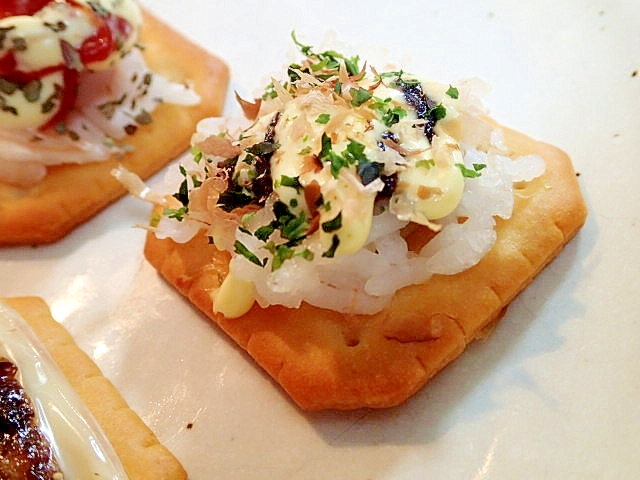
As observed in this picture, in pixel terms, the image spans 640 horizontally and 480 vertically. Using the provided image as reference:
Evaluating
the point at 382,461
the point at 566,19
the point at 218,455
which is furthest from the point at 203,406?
the point at 566,19

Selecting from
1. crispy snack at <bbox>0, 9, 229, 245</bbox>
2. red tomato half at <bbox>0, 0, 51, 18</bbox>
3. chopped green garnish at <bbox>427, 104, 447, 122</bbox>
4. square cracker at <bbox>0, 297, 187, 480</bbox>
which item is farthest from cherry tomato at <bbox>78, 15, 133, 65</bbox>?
chopped green garnish at <bbox>427, 104, 447, 122</bbox>

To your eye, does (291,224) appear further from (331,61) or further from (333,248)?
(331,61)

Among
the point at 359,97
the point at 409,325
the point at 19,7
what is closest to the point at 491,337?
the point at 409,325

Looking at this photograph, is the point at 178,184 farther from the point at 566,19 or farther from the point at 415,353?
the point at 566,19

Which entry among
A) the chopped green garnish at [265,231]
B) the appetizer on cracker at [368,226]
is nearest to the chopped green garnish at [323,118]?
the appetizer on cracker at [368,226]

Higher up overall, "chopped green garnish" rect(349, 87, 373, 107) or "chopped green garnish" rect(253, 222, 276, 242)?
"chopped green garnish" rect(349, 87, 373, 107)

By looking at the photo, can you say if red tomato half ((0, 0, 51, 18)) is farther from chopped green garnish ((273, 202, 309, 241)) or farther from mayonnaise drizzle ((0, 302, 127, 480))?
chopped green garnish ((273, 202, 309, 241))

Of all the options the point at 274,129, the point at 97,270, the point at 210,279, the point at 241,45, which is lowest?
the point at 97,270
